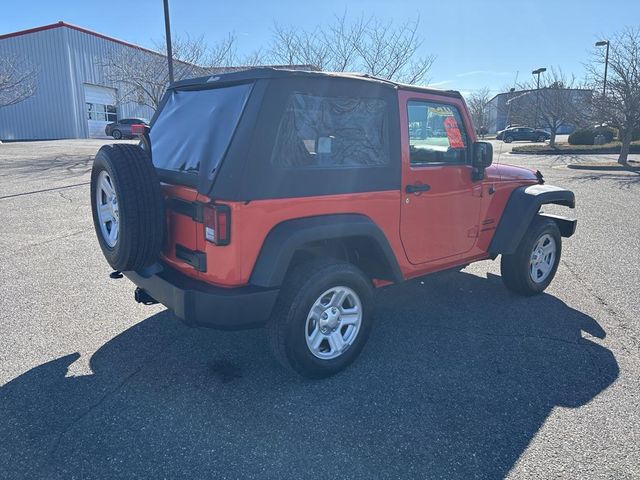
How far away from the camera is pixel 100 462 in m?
2.41

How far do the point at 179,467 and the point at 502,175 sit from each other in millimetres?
3575

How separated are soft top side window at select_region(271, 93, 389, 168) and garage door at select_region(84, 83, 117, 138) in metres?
39.7

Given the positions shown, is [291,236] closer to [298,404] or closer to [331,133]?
[331,133]

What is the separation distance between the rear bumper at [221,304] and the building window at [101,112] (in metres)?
40.2

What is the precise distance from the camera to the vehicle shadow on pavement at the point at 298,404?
2441mm

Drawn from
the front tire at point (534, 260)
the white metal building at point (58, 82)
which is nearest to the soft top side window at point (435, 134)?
the front tire at point (534, 260)

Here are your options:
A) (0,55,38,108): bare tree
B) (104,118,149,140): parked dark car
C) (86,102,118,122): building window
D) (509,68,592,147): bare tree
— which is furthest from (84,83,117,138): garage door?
(509,68,592,147): bare tree

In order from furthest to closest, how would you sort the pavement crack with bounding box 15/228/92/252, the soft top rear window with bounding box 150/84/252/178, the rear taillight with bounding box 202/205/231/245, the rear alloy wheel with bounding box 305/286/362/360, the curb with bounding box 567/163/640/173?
1. the curb with bounding box 567/163/640/173
2. the pavement crack with bounding box 15/228/92/252
3. the rear alloy wheel with bounding box 305/286/362/360
4. the soft top rear window with bounding box 150/84/252/178
5. the rear taillight with bounding box 202/205/231/245

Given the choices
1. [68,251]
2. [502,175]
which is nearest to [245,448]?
[502,175]

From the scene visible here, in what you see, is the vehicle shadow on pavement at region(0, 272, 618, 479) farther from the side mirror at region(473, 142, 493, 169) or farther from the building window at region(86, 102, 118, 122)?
the building window at region(86, 102, 118, 122)

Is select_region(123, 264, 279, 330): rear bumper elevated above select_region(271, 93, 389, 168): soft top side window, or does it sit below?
below

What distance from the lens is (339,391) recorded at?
3098mm

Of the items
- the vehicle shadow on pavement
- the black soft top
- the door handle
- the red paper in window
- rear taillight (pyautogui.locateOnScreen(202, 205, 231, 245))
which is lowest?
the vehicle shadow on pavement

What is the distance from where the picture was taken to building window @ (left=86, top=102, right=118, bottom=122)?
125 feet
